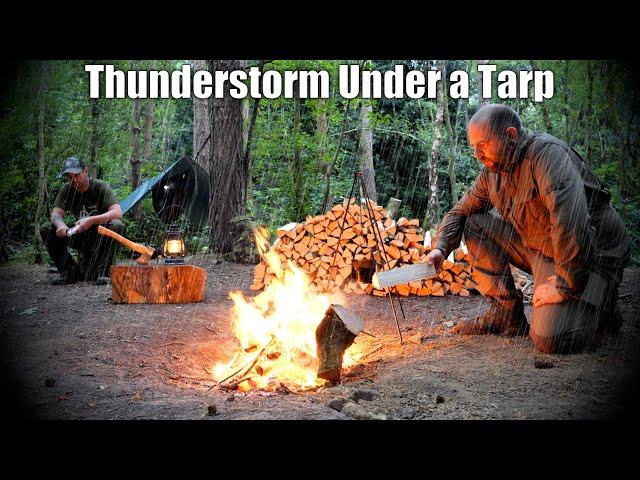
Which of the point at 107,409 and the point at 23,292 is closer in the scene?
the point at 107,409

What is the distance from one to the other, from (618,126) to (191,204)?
7.47 m

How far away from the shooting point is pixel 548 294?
3492 millimetres

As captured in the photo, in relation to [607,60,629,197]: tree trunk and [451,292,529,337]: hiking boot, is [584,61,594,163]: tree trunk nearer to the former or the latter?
[607,60,629,197]: tree trunk

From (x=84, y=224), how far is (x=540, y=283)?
483cm

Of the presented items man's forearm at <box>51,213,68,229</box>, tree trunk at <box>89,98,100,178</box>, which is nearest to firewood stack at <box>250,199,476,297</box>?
man's forearm at <box>51,213,68,229</box>

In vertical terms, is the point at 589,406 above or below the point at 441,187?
below

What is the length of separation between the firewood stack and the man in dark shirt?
1806 mm

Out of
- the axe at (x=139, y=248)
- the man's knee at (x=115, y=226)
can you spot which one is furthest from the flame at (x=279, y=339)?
the man's knee at (x=115, y=226)

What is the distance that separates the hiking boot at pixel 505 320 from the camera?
4008mm

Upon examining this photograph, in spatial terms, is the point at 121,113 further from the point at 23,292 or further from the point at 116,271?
the point at 116,271

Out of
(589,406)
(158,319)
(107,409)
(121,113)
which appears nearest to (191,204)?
(158,319)

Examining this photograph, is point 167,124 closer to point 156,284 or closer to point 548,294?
point 156,284

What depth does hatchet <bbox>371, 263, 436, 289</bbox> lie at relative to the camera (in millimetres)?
3840

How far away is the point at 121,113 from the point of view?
1221 cm
